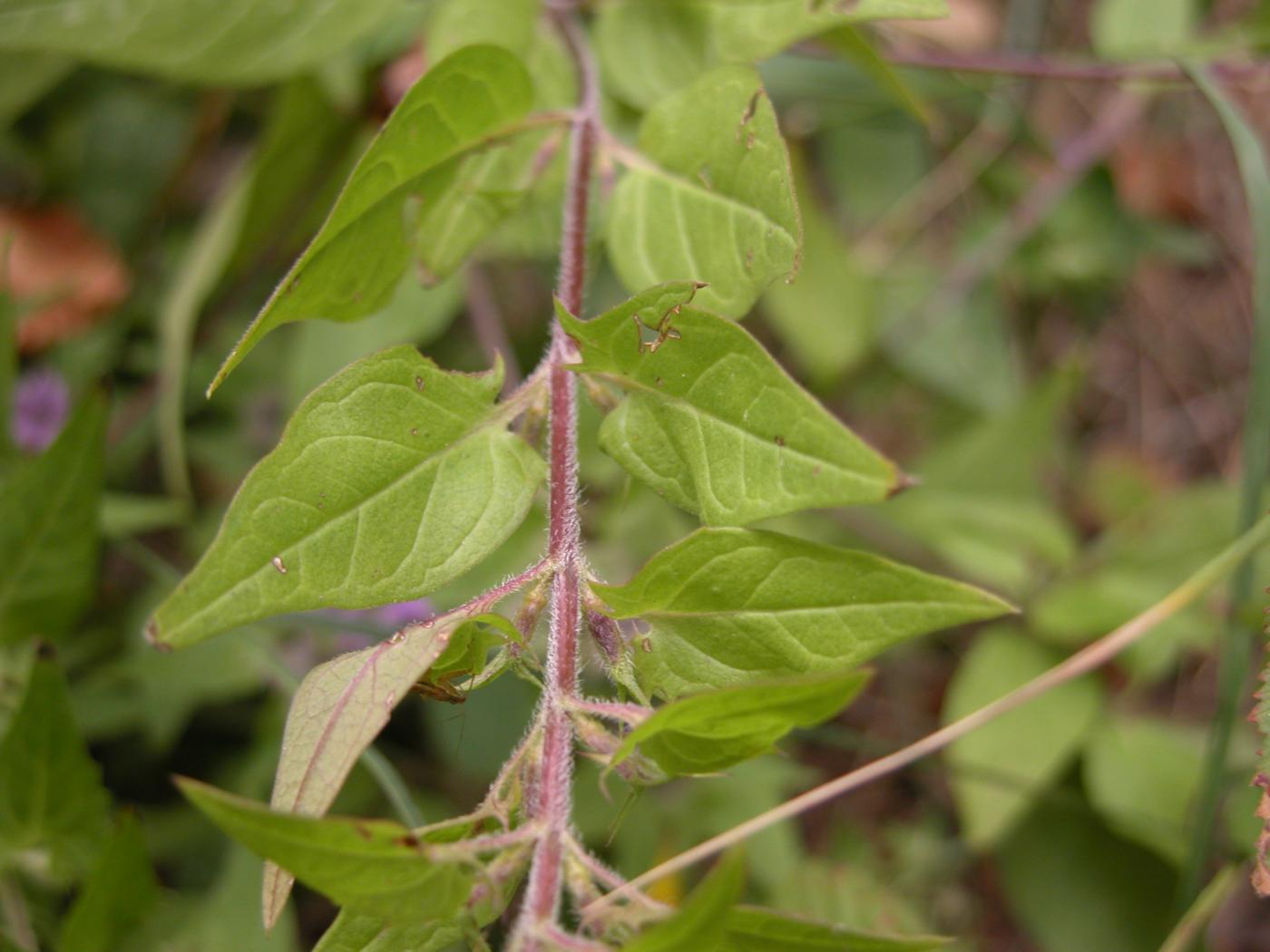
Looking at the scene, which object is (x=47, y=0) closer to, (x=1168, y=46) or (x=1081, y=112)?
(x=1168, y=46)

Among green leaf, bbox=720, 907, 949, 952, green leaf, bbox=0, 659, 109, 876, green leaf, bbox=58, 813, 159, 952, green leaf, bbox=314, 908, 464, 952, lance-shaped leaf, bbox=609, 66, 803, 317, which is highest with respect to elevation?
lance-shaped leaf, bbox=609, 66, 803, 317

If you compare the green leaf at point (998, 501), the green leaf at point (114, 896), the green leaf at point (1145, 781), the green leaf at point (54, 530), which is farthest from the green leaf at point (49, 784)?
the green leaf at point (1145, 781)


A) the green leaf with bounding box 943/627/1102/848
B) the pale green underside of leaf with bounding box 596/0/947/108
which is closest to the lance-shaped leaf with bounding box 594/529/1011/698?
the pale green underside of leaf with bounding box 596/0/947/108

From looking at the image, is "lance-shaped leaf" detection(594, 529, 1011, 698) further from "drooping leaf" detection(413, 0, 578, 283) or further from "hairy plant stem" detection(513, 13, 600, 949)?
"drooping leaf" detection(413, 0, 578, 283)

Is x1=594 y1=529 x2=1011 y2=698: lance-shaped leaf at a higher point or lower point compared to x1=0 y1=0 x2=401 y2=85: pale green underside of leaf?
lower

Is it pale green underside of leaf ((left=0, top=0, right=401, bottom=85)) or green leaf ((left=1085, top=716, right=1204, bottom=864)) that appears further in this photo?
green leaf ((left=1085, top=716, right=1204, bottom=864))

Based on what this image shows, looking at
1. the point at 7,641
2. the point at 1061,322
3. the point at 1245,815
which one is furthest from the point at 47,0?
the point at 1061,322
